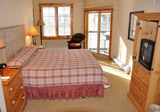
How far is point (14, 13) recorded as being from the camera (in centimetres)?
353

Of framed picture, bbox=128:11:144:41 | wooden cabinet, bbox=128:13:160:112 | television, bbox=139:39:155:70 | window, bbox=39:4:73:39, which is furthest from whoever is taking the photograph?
window, bbox=39:4:73:39

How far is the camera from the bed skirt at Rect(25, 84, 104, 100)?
8.99 feet

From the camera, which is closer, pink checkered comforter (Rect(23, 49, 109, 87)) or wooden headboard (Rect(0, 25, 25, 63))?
pink checkered comforter (Rect(23, 49, 109, 87))

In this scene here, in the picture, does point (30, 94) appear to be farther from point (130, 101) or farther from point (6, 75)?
point (130, 101)

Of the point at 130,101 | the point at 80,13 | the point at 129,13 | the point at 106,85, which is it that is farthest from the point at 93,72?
the point at 80,13

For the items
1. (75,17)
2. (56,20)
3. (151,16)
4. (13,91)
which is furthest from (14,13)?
(75,17)

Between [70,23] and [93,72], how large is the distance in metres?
4.65

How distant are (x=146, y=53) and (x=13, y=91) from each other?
2169mm

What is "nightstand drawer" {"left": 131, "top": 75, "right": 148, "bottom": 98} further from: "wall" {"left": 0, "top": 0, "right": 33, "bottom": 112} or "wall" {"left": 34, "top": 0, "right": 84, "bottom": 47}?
"wall" {"left": 34, "top": 0, "right": 84, "bottom": 47}

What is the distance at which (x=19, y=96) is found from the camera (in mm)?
2309

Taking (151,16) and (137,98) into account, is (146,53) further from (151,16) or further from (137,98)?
(137,98)

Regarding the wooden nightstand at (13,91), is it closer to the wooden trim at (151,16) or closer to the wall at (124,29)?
the wooden trim at (151,16)

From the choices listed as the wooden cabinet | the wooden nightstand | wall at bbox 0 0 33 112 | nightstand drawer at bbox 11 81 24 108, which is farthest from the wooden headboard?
the wooden cabinet

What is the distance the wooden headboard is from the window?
9.88 feet
